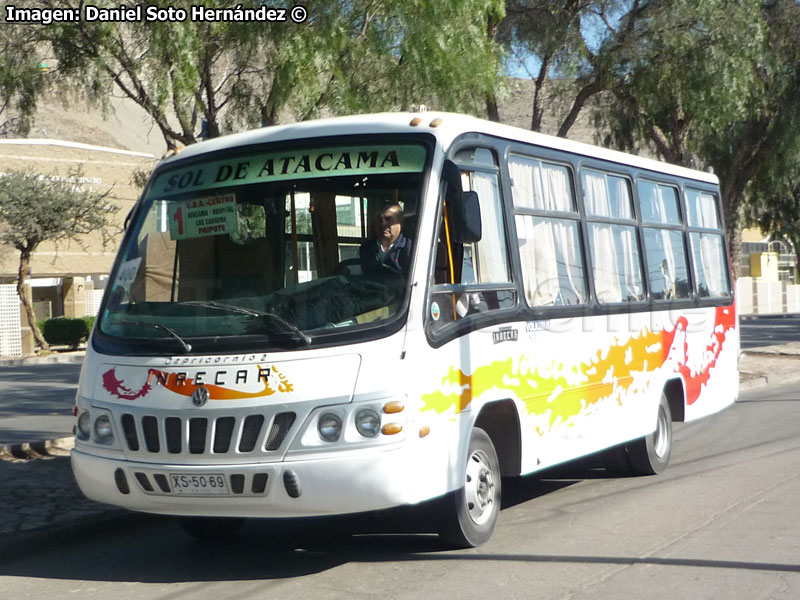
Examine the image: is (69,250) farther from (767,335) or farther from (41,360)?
(767,335)

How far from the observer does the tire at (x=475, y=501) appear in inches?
257

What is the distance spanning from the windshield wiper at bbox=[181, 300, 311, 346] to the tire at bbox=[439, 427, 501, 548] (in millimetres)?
1265

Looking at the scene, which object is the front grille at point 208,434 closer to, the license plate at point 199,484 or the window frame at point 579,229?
the license plate at point 199,484

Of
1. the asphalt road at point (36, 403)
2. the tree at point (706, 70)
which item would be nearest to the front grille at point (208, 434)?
the asphalt road at point (36, 403)

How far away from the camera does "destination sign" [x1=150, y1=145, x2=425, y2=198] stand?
6.72 metres

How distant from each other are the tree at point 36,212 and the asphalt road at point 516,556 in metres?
28.6

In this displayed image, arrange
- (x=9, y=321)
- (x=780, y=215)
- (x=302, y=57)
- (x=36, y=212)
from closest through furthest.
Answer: (x=302, y=57) → (x=9, y=321) → (x=36, y=212) → (x=780, y=215)

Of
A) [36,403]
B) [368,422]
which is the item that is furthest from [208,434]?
[36,403]

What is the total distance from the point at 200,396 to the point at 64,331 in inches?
1256

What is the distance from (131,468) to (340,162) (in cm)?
222

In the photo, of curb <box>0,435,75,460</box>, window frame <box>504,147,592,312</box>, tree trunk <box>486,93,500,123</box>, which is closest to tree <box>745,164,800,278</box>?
tree trunk <box>486,93,500,123</box>

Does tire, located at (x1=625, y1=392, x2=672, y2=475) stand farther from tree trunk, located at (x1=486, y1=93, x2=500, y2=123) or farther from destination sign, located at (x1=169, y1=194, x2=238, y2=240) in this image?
tree trunk, located at (x1=486, y1=93, x2=500, y2=123)

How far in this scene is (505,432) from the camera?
24.1 feet

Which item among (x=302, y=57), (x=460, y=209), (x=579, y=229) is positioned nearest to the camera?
(x=460, y=209)
